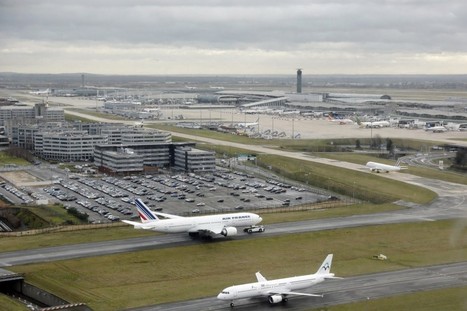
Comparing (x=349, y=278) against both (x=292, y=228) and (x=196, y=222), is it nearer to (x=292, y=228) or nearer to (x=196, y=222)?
(x=292, y=228)

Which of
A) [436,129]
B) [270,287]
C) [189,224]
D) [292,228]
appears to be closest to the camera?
[270,287]

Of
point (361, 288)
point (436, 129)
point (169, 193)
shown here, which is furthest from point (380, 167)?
point (436, 129)

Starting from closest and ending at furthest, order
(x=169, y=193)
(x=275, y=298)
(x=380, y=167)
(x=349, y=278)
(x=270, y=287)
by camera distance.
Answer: (x=275, y=298) → (x=270, y=287) → (x=349, y=278) → (x=169, y=193) → (x=380, y=167)

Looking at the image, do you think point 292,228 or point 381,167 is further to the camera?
point 381,167

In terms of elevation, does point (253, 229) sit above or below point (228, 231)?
below

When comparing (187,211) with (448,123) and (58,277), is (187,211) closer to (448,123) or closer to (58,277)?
(58,277)

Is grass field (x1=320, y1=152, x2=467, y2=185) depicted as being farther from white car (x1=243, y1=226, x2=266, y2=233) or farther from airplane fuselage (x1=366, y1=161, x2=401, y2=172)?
white car (x1=243, y1=226, x2=266, y2=233)
